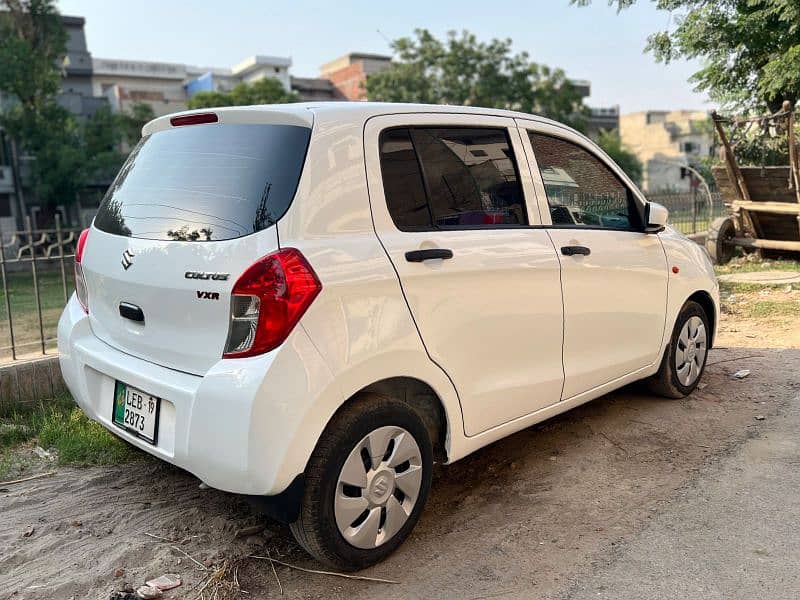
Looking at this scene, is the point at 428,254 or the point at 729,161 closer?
the point at 428,254

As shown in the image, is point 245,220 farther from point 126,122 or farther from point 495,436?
point 126,122

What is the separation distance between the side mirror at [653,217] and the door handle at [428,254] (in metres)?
1.72

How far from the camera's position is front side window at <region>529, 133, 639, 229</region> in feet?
11.6

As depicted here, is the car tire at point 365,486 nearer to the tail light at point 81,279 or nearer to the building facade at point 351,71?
the tail light at point 81,279

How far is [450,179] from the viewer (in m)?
3.06

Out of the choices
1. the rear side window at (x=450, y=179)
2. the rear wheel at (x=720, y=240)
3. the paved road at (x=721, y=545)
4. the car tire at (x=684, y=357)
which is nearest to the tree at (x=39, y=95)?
the rear wheel at (x=720, y=240)

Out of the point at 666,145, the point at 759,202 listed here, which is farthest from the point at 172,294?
the point at 666,145

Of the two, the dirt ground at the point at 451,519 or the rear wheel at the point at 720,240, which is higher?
the rear wheel at the point at 720,240

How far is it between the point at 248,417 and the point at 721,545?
2025mm

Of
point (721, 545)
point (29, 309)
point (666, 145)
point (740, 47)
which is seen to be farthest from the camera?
point (666, 145)

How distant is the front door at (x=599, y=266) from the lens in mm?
3523

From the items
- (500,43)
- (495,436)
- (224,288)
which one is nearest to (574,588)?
(495,436)

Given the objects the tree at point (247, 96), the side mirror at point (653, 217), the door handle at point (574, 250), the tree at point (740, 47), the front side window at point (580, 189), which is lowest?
the door handle at point (574, 250)

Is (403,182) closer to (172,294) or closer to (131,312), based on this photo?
(172,294)
